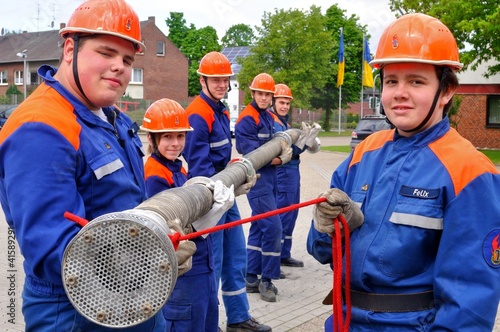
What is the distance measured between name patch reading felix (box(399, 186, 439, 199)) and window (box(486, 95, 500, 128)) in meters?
28.6

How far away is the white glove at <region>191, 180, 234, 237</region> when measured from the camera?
10.3 feet

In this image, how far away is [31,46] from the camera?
59.8 meters

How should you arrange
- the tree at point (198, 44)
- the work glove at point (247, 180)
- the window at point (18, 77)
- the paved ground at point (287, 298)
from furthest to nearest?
the tree at point (198, 44) → the window at point (18, 77) → the paved ground at point (287, 298) → the work glove at point (247, 180)

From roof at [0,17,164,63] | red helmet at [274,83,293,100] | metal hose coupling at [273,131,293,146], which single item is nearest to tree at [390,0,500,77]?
red helmet at [274,83,293,100]

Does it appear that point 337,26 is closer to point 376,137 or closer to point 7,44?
point 7,44

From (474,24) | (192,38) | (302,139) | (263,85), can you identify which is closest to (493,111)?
(474,24)

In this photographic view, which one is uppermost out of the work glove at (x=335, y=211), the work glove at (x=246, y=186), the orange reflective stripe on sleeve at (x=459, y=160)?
the orange reflective stripe on sleeve at (x=459, y=160)

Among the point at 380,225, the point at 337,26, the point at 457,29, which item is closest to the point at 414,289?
the point at 380,225

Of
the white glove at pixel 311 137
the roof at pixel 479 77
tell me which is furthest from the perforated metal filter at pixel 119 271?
the roof at pixel 479 77

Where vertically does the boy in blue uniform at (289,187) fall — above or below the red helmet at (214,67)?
below

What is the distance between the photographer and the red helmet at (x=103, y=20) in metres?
2.59

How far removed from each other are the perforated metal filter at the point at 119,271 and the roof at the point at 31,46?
53716 millimetres

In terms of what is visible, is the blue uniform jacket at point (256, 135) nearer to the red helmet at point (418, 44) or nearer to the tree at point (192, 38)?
the red helmet at point (418, 44)

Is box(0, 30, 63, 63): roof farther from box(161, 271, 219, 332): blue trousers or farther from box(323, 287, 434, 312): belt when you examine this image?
box(323, 287, 434, 312): belt
